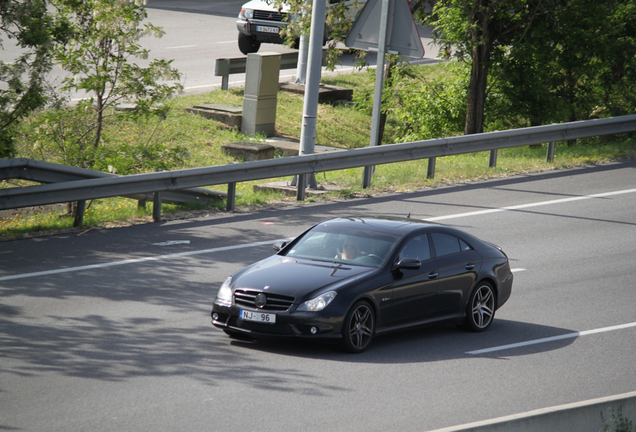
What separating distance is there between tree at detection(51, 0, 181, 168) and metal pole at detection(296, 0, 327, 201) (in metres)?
2.41

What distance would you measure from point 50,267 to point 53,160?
168 inches

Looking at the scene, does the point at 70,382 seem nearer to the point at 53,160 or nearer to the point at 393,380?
the point at 393,380

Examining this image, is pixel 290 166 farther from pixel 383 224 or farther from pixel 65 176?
pixel 383 224

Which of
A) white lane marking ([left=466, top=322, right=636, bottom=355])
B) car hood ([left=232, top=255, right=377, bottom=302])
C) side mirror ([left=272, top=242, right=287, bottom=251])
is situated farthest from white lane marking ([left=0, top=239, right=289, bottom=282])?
white lane marking ([left=466, top=322, right=636, bottom=355])

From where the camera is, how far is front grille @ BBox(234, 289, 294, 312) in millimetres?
8461

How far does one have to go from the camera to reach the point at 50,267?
36.4 feet

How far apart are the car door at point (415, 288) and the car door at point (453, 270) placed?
12 centimetres

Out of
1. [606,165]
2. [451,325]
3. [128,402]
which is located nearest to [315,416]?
[128,402]

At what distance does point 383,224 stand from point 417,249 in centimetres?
53

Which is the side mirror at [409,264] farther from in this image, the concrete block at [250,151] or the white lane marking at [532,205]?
the concrete block at [250,151]

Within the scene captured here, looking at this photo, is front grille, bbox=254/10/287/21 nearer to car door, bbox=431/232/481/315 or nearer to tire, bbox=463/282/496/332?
car door, bbox=431/232/481/315

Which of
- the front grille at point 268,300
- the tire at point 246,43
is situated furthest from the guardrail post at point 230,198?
the tire at point 246,43

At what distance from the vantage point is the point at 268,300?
8.52m

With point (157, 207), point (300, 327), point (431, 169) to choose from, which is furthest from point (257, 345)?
point (431, 169)
